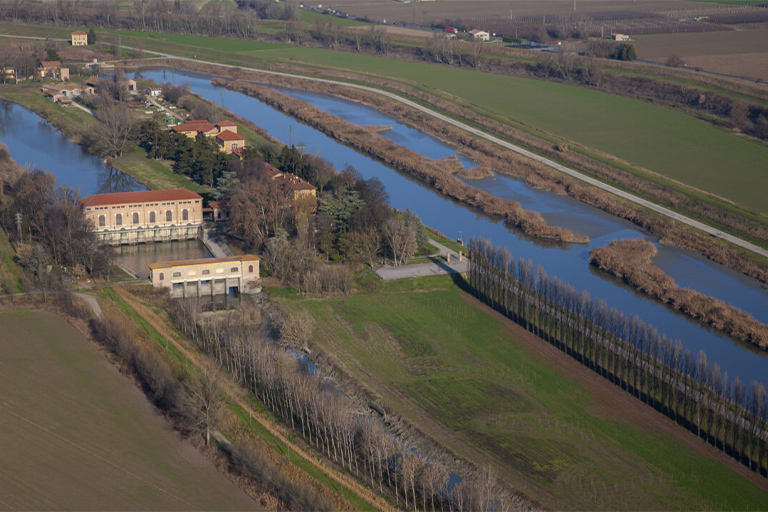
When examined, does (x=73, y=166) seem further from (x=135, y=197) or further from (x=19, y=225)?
(x=19, y=225)

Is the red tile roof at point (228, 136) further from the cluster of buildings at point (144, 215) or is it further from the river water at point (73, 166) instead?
the cluster of buildings at point (144, 215)

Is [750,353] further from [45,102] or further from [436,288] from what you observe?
[45,102]

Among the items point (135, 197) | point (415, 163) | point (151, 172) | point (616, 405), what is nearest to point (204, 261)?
point (135, 197)

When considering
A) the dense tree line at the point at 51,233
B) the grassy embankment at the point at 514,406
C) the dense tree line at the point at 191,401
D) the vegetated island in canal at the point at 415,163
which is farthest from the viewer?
the vegetated island in canal at the point at 415,163

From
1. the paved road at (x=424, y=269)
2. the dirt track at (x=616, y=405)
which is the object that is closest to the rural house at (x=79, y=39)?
the paved road at (x=424, y=269)

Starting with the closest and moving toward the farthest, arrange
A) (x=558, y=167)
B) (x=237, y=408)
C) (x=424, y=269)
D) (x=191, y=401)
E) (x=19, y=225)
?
(x=191, y=401), (x=237, y=408), (x=424, y=269), (x=19, y=225), (x=558, y=167)

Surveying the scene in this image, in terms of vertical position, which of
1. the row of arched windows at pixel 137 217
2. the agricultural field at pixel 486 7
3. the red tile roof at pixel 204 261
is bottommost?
the red tile roof at pixel 204 261

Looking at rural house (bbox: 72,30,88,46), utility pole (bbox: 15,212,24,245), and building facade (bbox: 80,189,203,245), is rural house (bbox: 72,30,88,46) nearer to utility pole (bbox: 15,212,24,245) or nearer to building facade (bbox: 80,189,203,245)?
building facade (bbox: 80,189,203,245)
